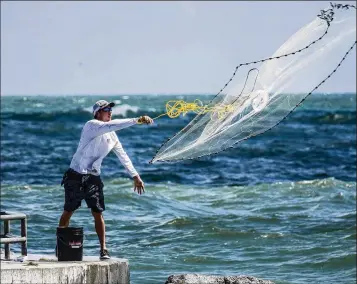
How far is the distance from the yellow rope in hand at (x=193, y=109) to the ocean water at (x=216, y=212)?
4.06 meters

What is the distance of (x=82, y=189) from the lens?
10.9 m

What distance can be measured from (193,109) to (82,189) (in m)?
1.36

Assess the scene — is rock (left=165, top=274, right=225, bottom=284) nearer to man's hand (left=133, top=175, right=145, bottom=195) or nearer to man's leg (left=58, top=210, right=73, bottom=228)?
man's hand (left=133, top=175, right=145, bottom=195)

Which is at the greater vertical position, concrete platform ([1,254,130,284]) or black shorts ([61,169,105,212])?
black shorts ([61,169,105,212])

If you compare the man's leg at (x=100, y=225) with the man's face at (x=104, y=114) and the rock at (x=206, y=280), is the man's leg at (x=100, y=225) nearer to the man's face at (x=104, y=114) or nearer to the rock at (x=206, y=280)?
the rock at (x=206, y=280)

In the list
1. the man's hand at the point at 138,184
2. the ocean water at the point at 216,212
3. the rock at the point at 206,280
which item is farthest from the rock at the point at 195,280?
the ocean water at the point at 216,212

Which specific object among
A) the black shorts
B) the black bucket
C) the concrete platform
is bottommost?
the concrete platform

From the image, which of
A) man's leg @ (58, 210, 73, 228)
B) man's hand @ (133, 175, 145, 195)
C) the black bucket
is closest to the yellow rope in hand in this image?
man's hand @ (133, 175, 145, 195)

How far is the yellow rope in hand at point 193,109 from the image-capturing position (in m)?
11.3

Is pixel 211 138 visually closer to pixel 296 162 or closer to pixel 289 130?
pixel 296 162

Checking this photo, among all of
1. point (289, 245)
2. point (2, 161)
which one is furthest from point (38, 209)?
point (2, 161)

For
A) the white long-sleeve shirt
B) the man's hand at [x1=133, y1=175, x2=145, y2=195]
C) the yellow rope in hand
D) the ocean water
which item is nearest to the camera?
the white long-sleeve shirt

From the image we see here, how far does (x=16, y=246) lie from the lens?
53.5ft

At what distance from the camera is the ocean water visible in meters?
17.2
